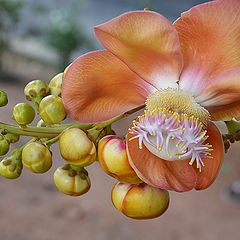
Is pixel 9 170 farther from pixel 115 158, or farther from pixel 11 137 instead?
pixel 115 158

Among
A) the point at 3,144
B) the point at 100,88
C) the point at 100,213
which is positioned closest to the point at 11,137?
the point at 3,144

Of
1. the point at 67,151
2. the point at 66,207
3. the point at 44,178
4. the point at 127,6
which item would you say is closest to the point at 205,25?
the point at 67,151

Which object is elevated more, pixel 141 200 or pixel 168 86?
pixel 168 86

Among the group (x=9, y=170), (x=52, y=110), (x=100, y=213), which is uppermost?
(x=52, y=110)

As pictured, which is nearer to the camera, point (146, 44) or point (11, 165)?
point (146, 44)

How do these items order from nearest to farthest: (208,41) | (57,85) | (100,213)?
1. (208,41)
2. (57,85)
3. (100,213)

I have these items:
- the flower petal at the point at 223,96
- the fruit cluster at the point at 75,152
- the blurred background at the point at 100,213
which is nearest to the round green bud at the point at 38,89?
the fruit cluster at the point at 75,152
